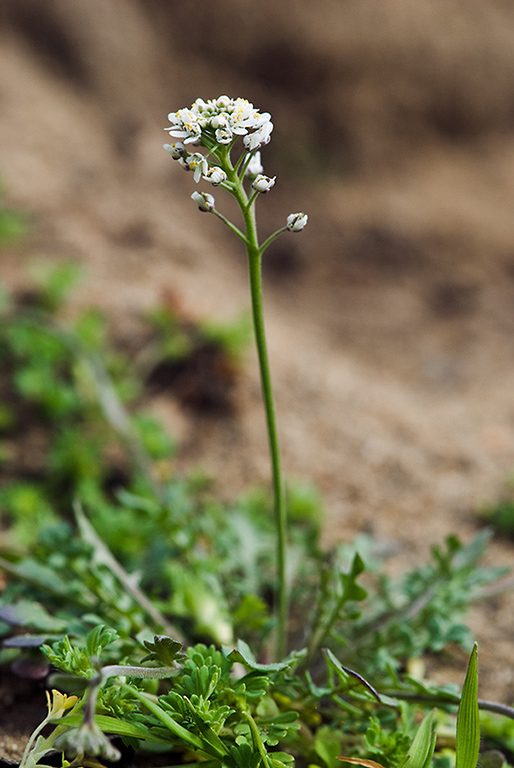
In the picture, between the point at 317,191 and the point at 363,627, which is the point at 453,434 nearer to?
the point at 363,627

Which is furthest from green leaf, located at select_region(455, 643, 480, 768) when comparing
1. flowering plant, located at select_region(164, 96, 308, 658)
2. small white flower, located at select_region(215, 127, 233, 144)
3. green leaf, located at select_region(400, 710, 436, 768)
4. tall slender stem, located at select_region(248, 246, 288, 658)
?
small white flower, located at select_region(215, 127, 233, 144)

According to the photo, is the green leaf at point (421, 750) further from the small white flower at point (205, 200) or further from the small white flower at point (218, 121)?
the small white flower at point (218, 121)

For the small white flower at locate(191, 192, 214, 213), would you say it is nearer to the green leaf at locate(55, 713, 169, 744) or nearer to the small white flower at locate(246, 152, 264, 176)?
the small white flower at locate(246, 152, 264, 176)

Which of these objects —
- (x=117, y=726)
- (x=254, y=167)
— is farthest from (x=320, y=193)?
(x=117, y=726)

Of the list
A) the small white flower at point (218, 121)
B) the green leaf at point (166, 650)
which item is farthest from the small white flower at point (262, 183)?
the green leaf at point (166, 650)

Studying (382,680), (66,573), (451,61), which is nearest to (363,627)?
(382,680)

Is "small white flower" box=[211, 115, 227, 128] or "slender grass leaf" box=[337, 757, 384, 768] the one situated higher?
"small white flower" box=[211, 115, 227, 128]
